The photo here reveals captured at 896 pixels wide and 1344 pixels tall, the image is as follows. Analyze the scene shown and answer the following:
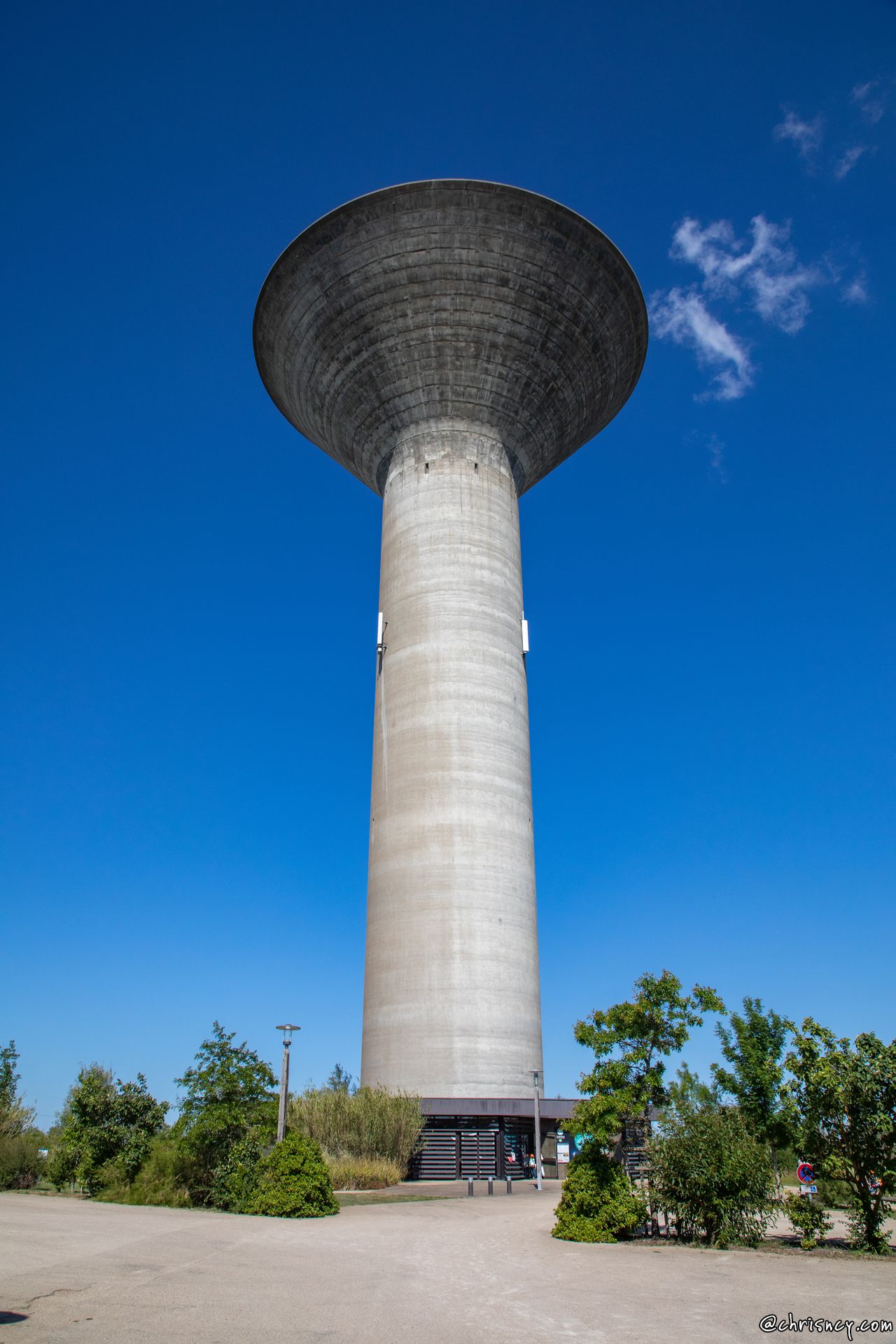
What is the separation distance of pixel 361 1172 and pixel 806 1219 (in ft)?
43.9

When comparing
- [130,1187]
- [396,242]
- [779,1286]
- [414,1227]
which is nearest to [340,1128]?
[130,1187]

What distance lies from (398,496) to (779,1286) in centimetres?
2832

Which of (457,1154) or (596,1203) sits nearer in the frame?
(596,1203)

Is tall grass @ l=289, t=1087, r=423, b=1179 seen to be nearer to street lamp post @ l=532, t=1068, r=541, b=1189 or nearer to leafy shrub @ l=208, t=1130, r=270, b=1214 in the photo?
street lamp post @ l=532, t=1068, r=541, b=1189

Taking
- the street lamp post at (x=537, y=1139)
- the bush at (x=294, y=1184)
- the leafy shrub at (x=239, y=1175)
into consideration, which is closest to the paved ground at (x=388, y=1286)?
the bush at (x=294, y=1184)

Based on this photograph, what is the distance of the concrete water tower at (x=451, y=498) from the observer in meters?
Answer: 27.5

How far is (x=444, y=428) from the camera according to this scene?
3409 cm

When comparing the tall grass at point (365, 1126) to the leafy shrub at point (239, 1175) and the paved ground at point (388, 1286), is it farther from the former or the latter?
the paved ground at point (388, 1286)

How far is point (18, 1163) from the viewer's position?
25.3 meters

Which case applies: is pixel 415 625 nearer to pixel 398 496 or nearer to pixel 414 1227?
pixel 398 496

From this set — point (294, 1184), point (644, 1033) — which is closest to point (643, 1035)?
point (644, 1033)

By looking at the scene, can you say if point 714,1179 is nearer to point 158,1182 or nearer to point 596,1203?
point 596,1203

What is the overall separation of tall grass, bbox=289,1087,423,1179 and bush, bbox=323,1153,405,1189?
223 mm

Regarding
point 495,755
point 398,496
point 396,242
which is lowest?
point 495,755
